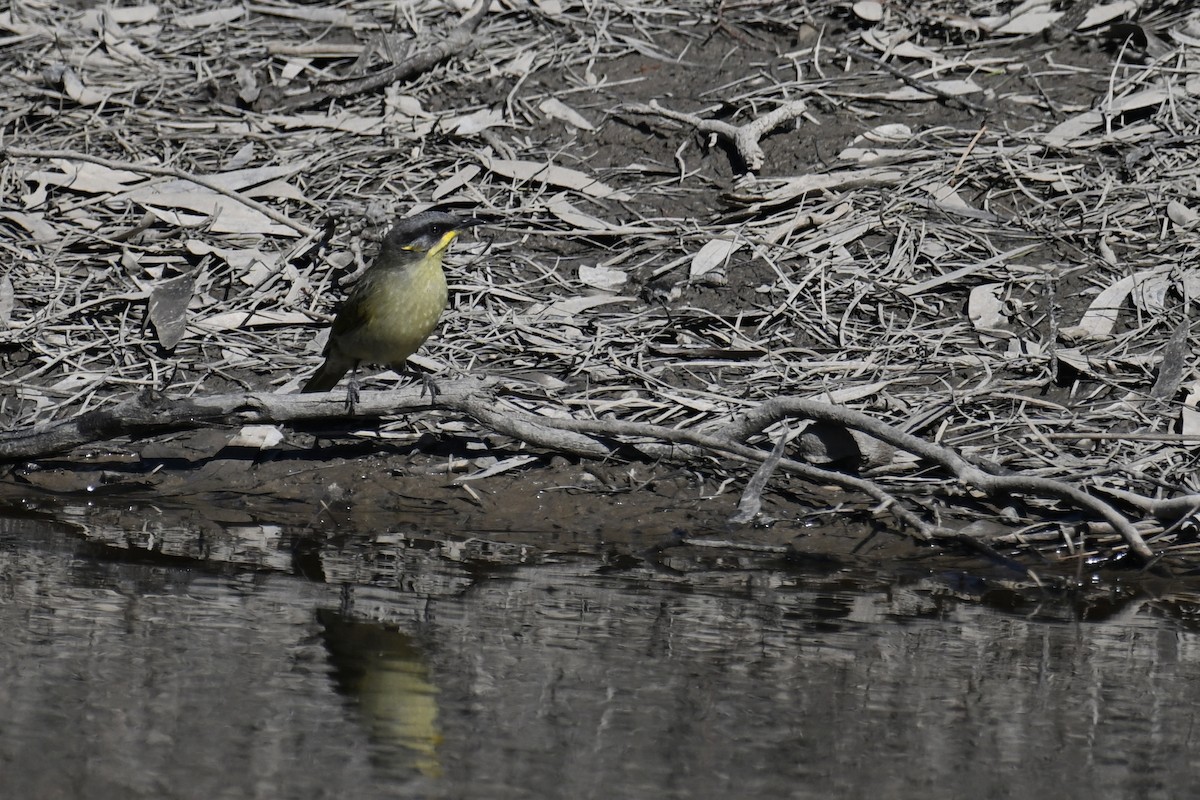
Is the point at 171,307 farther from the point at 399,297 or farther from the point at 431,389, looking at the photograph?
the point at 431,389

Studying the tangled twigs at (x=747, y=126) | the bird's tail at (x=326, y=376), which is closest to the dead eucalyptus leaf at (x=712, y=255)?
the tangled twigs at (x=747, y=126)

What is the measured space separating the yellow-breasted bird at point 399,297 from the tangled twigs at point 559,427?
497mm

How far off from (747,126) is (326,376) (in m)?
3.06

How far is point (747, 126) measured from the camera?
861 centimetres

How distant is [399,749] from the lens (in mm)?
3750

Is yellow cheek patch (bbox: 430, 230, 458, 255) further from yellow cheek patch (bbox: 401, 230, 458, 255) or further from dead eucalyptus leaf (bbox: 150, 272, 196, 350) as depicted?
dead eucalyptus leaf (bbox: 150, 272, 196, 350)

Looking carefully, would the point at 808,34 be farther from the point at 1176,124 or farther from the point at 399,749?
the point at 399,749

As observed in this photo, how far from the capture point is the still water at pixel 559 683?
3629mm

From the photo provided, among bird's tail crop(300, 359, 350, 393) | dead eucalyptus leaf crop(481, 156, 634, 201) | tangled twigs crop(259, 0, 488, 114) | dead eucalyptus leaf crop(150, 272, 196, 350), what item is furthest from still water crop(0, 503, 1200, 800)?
tangled twigs crop(259, 0, 488, 114)

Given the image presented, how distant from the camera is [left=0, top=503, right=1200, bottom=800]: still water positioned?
3.63 m

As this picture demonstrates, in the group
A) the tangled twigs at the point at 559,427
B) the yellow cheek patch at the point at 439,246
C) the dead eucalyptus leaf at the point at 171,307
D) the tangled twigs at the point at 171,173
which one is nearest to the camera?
the tangled twigs at the point at 559,427

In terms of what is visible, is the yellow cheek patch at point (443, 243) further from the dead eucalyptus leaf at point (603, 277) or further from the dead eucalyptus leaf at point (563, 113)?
the dead eucalyptus leaf at point (563, 113)

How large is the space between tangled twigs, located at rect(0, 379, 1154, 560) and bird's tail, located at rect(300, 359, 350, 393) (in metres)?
0.89

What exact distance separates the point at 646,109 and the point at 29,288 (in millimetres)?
3767
